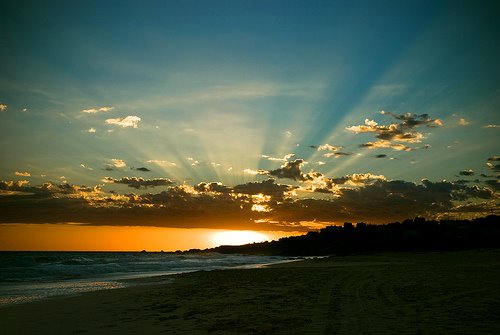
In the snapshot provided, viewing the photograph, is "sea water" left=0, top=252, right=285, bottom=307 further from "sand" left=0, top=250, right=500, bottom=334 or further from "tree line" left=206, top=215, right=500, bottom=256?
"tree line" left=206, top=215, right=500, bottom=256

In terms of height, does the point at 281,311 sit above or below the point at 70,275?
below

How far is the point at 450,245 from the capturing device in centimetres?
7031

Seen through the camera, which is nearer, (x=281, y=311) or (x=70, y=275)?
(x=281, y=311)

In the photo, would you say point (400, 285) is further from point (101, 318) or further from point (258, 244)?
point (258, 244)

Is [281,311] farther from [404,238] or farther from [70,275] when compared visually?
[404,238]

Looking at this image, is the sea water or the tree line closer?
the sea water

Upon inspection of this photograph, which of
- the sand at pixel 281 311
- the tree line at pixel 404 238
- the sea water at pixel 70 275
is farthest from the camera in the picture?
the tree line at pixel 404 238

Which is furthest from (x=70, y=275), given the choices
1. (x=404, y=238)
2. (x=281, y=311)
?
(x=404, y=238)

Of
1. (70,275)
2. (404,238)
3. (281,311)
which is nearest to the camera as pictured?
(281,311)

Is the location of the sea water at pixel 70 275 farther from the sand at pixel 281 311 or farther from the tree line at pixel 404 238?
the tree line at pixel 404 238

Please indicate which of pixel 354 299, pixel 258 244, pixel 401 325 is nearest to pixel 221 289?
pixel 354 299

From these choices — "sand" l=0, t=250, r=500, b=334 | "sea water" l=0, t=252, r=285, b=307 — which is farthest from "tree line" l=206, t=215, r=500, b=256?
"sand" l=0, t=250, r=500, b=334

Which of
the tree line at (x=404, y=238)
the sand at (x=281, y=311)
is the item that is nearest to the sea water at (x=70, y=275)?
the sand at (x=281, y=311)

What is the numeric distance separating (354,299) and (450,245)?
6648 centimetres
